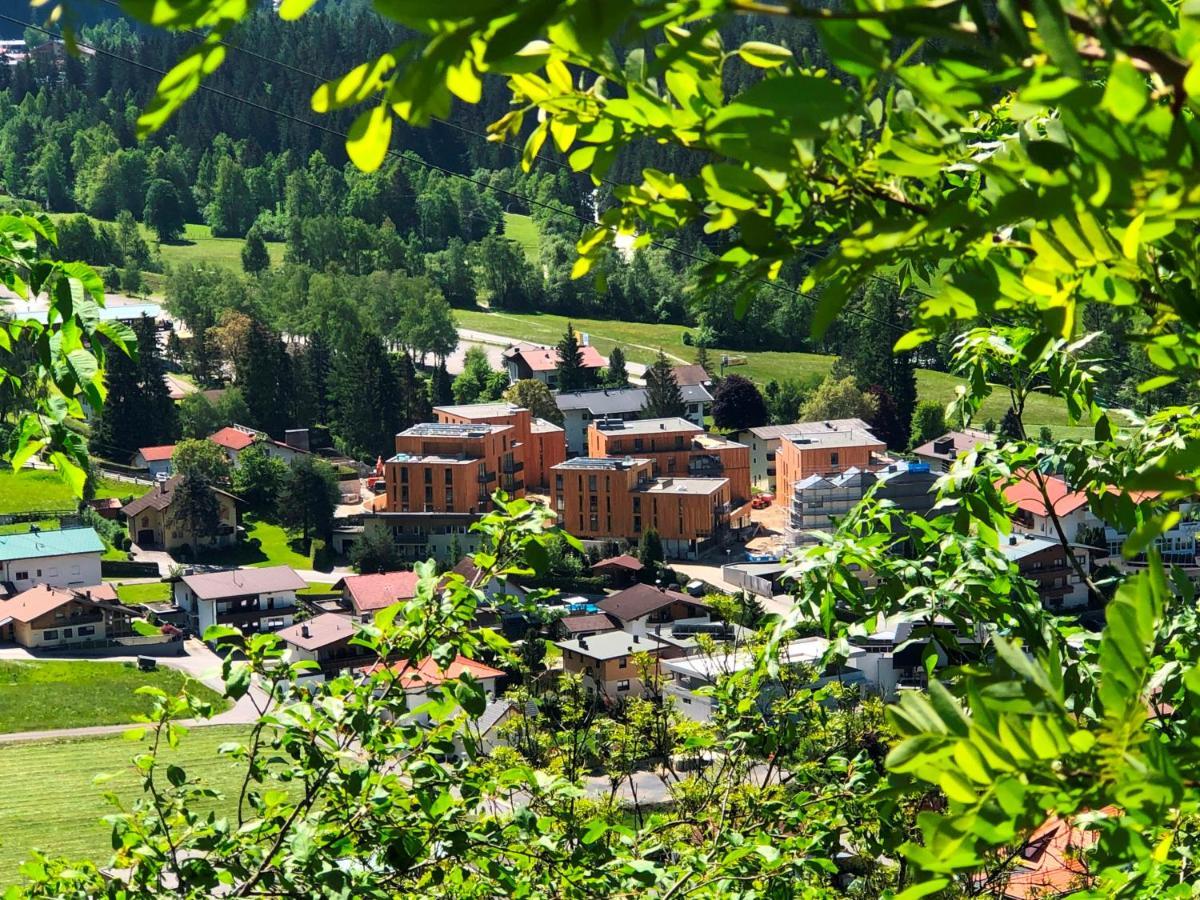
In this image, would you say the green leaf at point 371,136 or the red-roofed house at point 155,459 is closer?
the green leaf at point 371,136

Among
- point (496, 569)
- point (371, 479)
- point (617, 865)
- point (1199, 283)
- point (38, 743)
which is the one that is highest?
point (1199, 283)

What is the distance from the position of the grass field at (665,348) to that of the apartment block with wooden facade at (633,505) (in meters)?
14.2

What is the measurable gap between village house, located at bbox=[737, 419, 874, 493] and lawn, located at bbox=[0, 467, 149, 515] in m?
16.9

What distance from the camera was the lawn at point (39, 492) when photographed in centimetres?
3878

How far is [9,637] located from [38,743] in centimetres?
644

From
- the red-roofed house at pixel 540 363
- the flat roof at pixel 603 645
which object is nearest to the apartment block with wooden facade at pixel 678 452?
the red-roofed house at pixel 540 363

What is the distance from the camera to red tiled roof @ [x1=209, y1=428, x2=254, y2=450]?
40.8 m

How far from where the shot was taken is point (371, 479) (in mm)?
40812

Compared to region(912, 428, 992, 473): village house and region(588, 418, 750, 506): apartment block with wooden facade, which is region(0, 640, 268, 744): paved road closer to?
region(588, 418, 750, 506): apartment block with wooden facade

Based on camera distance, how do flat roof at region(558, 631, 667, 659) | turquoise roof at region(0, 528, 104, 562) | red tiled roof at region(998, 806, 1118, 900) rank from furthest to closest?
turquoise roof at region(0, 528, 104, 562) < flat roof at region(558, 631, 667, 659) < red tiled roof at region(998, 806, 1118, 900)

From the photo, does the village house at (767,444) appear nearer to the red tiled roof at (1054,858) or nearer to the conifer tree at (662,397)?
the conifer tree at (662,397)

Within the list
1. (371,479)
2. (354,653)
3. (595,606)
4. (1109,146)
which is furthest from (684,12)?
(371,479)

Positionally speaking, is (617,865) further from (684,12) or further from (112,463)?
(112,463)

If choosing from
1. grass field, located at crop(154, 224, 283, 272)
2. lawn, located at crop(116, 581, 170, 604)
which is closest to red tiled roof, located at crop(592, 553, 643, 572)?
lawn, located at crop(116, 581, 170, 604)
